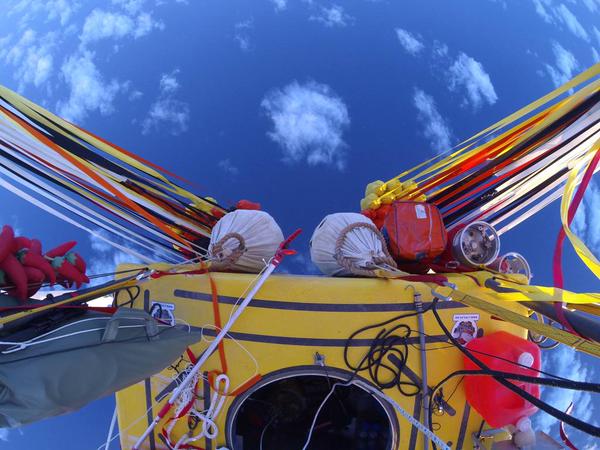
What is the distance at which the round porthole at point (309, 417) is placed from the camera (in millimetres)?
4086

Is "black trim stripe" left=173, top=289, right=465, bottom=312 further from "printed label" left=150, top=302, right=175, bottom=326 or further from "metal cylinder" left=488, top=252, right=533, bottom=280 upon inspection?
"metal cylinder" left=488, top=252, right=533, bottom=280

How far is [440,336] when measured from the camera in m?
3.14

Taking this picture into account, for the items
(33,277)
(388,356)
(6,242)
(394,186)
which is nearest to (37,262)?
(33,277)

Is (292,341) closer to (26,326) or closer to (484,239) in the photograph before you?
(26,326)

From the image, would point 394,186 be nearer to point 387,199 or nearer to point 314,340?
point 387,199

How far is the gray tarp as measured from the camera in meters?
1.77

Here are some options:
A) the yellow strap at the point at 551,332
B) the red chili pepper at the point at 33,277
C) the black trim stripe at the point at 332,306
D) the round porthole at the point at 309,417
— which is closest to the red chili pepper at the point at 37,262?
the red chili pepper at the point at 33,277

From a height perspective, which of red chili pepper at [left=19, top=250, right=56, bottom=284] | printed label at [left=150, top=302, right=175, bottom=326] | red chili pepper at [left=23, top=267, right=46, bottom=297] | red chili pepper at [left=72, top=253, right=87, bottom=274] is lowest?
printed label at [left=150, top=302, right=175, bottom=326]

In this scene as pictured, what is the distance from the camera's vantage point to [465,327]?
319cm

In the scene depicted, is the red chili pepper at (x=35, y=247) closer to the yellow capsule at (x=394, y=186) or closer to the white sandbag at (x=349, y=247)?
the white sandbag at (x=349, y=247)

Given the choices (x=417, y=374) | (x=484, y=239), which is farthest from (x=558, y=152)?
(x=417, y=374)

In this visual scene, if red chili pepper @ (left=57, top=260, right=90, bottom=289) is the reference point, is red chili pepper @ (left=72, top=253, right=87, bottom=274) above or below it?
above

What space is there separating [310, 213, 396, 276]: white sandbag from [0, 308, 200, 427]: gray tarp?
133 cm

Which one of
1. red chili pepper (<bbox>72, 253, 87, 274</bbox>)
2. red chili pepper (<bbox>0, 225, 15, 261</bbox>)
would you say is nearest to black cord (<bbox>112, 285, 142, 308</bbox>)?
red chili pepper (<bbox>72, 253, 87, 274</bbox>)
